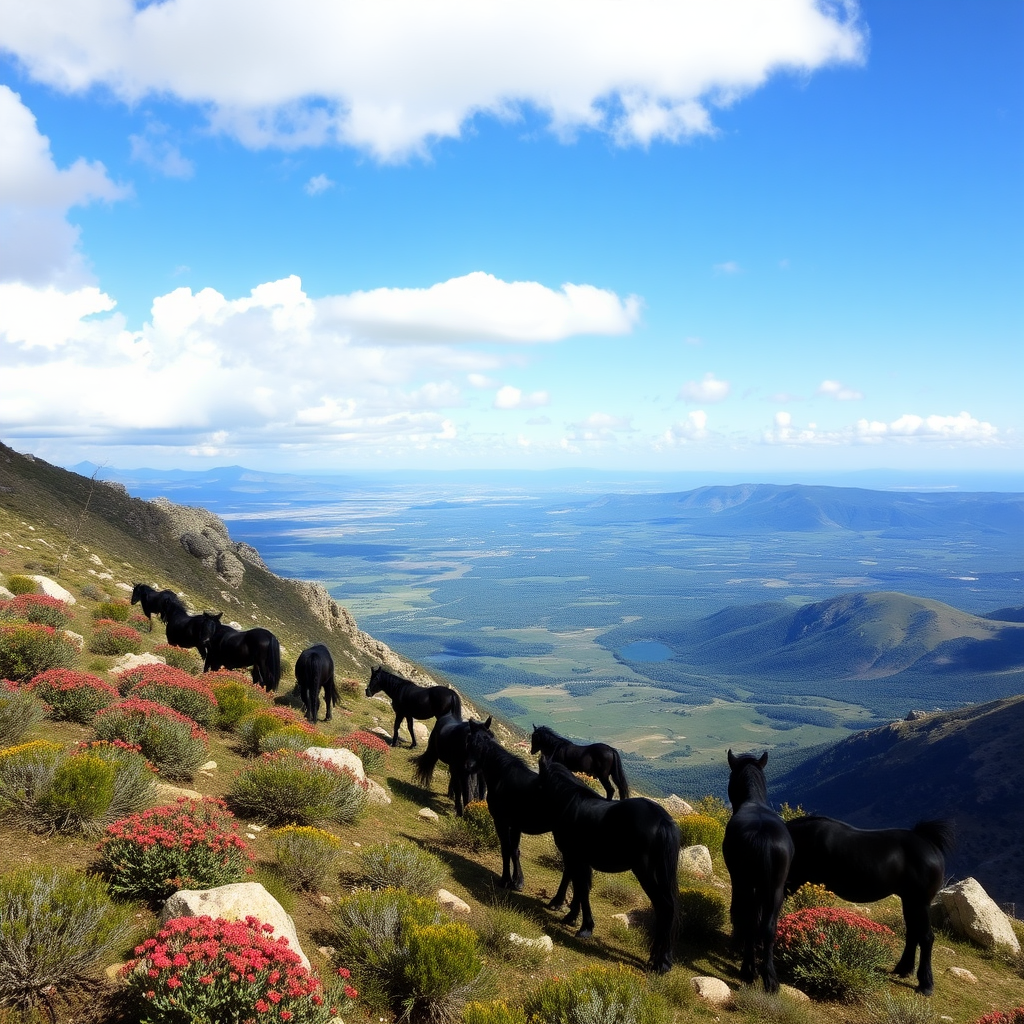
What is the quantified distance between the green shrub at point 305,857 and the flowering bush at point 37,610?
1124 centimetres

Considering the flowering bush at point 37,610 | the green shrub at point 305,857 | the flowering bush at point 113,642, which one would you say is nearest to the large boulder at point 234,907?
the green shrub at point 305,857

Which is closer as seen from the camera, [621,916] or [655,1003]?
[655,1003]

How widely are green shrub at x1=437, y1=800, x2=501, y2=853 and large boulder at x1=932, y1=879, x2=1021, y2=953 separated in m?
7.40

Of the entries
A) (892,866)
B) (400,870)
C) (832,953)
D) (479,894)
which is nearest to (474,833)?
(479,894)

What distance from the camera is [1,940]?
4.66 m

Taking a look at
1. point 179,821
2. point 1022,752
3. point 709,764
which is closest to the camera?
point 179,821

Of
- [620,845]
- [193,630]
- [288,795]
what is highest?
[620,845]

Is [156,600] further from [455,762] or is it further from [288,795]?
[288,795]

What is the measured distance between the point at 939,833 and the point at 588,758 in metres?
8.16

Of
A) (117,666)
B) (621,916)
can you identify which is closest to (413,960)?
(621,916)

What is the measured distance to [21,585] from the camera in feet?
62.5

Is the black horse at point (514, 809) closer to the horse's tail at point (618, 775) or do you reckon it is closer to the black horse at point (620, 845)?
the black horse at point (620, 845)

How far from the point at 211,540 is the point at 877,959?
6550 cm

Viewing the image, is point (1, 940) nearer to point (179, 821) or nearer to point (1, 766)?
point (179, 821)
